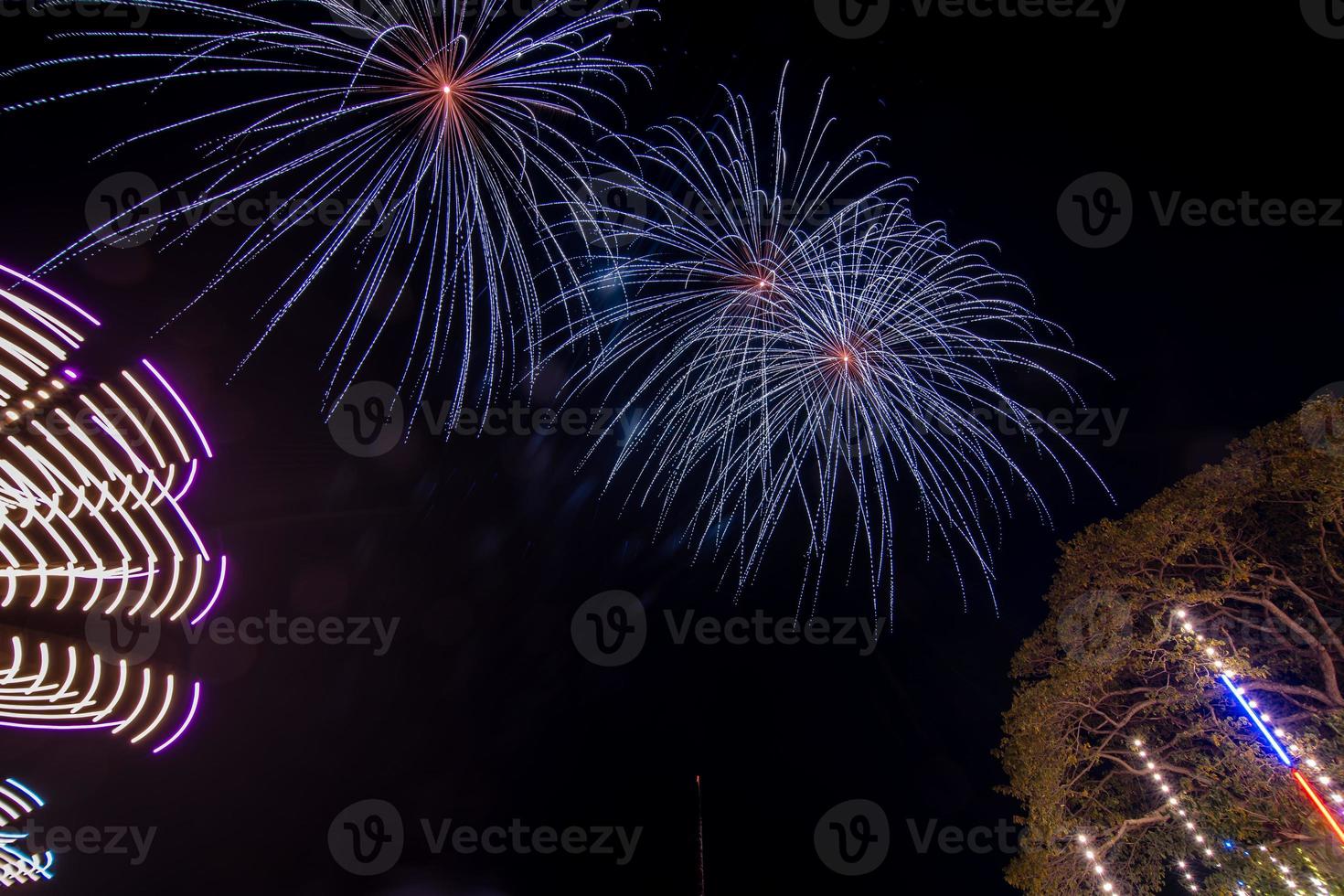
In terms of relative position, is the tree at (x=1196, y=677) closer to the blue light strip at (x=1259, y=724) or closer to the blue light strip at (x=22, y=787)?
the blue light strip at (x=1259, y=724)

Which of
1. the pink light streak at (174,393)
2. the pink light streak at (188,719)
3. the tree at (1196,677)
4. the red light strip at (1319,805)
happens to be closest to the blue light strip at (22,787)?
the pink light streak at (188,719)

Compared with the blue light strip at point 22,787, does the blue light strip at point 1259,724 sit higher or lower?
lower

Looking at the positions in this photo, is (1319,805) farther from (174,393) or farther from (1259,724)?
(174,393)

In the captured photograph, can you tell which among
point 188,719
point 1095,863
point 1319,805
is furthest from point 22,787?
point 1319,805

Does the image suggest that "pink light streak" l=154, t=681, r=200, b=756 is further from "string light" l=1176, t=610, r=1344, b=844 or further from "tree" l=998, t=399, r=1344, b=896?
"string light" l=1176, t=610, r=1344, b=844

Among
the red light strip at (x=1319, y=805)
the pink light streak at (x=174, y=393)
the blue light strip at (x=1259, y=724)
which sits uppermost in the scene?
the pink light streak at (x=174, y=393)

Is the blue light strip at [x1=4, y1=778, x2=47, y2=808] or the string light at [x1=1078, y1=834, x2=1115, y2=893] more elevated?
the blue light strip at [x1=4, y1=778, x2=47, y2=808]

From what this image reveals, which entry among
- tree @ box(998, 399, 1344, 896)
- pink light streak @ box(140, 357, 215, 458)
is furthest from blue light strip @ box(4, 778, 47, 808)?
tree @ box(998, 399, 1344, 896)
